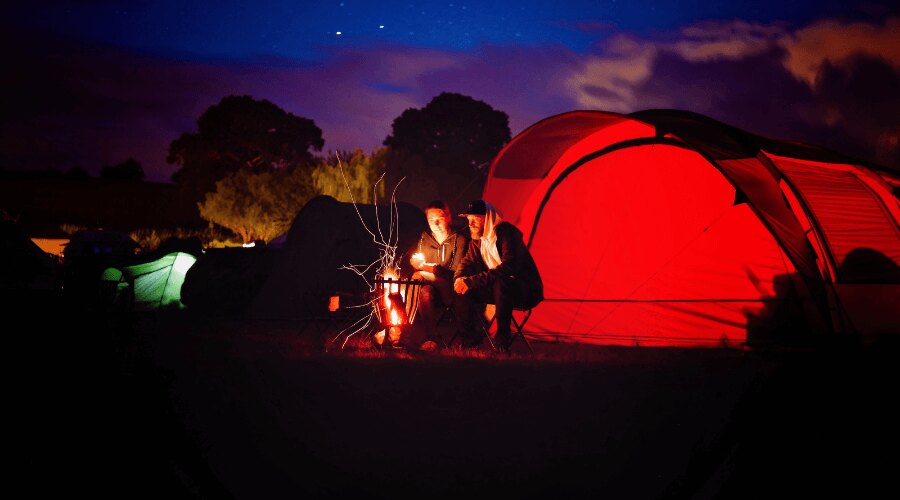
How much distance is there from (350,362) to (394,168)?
88.2 ft

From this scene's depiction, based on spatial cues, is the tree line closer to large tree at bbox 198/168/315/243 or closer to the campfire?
large tree at bbox 198/168/315/243

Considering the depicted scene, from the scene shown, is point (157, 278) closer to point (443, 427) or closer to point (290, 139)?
point (443, 427)

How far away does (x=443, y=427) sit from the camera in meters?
4.52

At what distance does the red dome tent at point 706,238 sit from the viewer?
7.72 metres

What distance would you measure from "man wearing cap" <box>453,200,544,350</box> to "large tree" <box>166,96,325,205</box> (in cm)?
3736

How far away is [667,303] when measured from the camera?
8.17m

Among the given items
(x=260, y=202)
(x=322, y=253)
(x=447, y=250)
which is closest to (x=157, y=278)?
(x=322, y=253)

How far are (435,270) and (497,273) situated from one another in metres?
0.59

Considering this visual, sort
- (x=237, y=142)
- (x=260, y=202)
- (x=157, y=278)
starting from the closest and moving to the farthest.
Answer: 1. (x=157, y=278)
2. (x=260, y=202)
3. (x=237, y=142)

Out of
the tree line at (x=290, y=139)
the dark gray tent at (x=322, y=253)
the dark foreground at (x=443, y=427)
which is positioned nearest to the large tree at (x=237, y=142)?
the tree line at (x=290, y=139)

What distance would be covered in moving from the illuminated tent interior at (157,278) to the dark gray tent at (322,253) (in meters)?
2.22

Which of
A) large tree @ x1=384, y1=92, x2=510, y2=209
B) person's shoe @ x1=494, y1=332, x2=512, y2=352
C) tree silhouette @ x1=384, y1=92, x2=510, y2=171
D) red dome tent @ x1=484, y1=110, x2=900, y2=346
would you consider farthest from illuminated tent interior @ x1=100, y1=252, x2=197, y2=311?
tree silhouette @ x1=384, y1=92, x2=510, y2=171

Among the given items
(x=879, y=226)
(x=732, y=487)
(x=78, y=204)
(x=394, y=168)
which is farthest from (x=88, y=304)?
(x=78, y=204)

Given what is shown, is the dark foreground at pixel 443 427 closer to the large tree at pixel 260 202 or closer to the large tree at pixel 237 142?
the large tree at pixel 260 202
